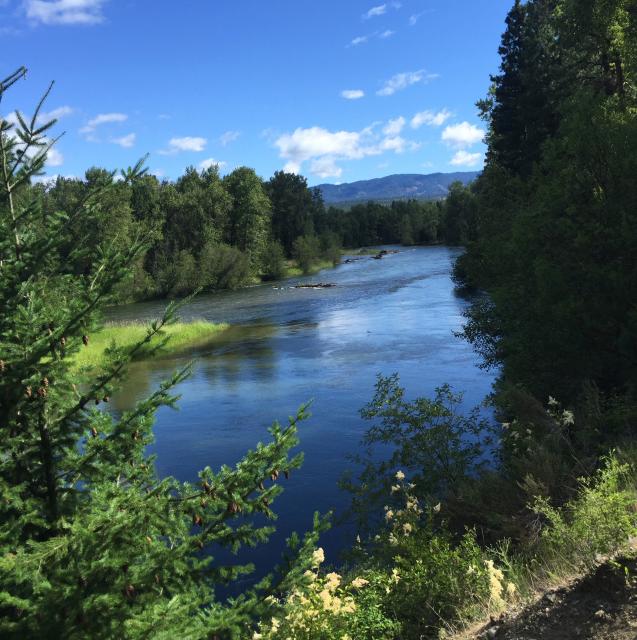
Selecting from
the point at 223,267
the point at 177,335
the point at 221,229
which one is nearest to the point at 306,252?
the point at 221,229

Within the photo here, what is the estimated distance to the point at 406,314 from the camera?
3950cm

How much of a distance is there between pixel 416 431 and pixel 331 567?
284 centimetres

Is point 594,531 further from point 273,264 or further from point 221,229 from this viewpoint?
point 221,229

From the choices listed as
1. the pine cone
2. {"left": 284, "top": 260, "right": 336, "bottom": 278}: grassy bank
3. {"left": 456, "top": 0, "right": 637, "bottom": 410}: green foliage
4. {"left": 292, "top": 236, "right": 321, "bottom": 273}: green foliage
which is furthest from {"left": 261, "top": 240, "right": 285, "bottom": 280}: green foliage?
the pine cone

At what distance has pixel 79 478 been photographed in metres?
4.66

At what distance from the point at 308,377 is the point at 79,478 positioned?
20924 millimetres

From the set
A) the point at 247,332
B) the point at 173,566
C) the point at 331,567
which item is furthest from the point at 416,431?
the point at 247,332

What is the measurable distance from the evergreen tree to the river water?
1046mm

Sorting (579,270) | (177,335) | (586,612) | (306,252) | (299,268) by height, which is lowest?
(177,335)

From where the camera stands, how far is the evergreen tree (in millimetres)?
3871

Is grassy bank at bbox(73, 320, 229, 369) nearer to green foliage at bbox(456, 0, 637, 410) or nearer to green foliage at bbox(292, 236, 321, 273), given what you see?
green foliage at bbox(456, 0, 637, 410)

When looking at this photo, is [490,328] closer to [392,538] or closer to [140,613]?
[392,538]

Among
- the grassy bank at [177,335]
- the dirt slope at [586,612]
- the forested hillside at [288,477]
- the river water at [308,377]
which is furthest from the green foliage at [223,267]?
the dirt slope at [586,612]

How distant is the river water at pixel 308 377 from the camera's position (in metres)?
15.9
